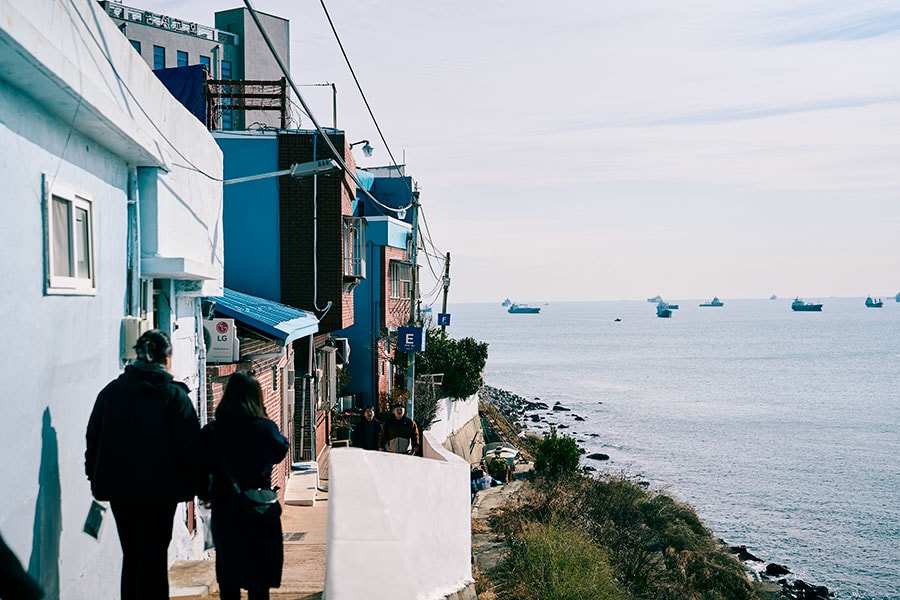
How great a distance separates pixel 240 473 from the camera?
5.26 m

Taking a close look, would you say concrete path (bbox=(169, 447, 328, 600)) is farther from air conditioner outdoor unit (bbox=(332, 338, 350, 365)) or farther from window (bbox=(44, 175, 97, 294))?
air conditioner outdoor unit (bbox=(332, 338, 350, 365))

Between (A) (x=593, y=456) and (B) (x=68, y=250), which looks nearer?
(B) (x=68, y=250)

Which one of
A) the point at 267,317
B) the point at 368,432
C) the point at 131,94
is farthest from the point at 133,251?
the point at 368,432

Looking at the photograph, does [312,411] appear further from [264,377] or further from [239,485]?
[239,485]

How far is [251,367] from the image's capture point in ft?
41.4

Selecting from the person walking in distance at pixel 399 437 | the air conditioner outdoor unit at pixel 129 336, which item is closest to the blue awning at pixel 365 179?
the person walking in distance at pixel 399 437

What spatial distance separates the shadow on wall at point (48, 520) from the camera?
16.7ft

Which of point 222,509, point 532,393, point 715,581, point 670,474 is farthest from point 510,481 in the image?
point 532,393

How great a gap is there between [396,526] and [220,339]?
486 centimetres

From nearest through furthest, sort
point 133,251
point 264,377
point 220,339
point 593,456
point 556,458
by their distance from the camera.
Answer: point 133,251
point 220,339
point 264,377
point 556,458
point 593,456

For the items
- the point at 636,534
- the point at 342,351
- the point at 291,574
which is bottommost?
the point at 636,534

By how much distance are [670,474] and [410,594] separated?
42052mm

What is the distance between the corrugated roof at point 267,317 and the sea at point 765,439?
2136 cm

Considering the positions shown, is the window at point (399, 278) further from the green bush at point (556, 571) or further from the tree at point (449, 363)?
the green bush at point (556, 571)
